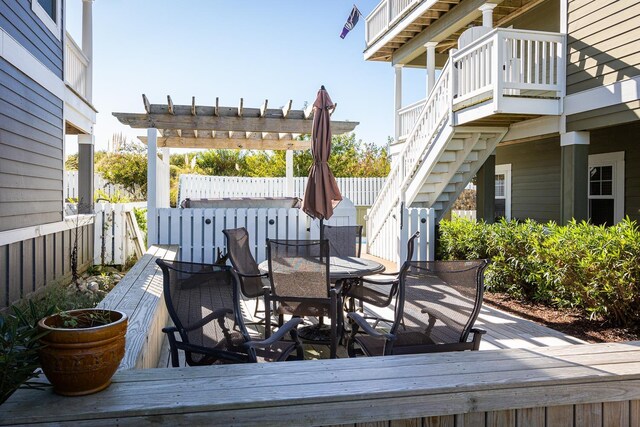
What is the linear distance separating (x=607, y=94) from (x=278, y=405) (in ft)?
21.7

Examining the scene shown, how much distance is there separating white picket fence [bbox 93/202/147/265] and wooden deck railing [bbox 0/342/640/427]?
325 inches

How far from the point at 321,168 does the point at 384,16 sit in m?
9.29

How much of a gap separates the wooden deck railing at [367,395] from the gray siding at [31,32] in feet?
17.2

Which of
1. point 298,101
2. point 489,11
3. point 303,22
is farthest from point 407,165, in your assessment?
point 298,101

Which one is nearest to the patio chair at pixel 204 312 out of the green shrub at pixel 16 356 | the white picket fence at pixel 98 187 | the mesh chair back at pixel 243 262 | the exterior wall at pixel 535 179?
the green shrub at pixel 16 356

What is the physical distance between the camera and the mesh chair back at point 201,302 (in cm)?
297

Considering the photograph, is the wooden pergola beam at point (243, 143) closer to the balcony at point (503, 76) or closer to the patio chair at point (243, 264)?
the balcony at point (503, 76)

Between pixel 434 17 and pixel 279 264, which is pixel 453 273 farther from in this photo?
pixel 434 17

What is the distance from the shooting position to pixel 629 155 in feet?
28.0

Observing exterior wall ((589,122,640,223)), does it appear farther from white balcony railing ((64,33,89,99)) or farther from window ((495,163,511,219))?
white balcony railing ((64,33,89,99))

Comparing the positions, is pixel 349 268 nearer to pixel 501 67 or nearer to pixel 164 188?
pixel 501 67

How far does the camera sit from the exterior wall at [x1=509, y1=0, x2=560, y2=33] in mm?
9156

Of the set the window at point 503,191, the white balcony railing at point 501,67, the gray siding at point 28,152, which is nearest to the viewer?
the gray siding at point 28,152

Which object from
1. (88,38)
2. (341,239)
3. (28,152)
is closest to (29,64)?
(28,152)
